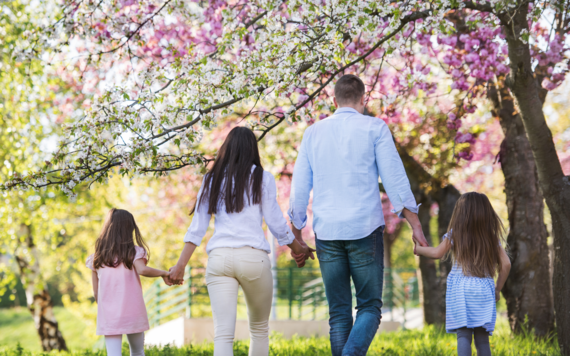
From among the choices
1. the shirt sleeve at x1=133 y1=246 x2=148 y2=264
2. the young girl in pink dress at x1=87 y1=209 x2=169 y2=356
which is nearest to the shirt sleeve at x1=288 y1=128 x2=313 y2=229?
the young girl in pink dress at x1=87 y1=209 x2=169 y2=356

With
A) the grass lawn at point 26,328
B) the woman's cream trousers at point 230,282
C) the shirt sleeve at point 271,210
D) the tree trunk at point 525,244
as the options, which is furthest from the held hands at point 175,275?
the grass lawn at point 26,328

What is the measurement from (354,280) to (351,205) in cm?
47

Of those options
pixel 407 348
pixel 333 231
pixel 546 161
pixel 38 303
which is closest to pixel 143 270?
pixel 333 231

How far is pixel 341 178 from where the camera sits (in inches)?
137

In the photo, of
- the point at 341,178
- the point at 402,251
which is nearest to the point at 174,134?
the point at 341,178

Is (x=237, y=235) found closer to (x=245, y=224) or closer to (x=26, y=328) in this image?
(x=245, y=224)

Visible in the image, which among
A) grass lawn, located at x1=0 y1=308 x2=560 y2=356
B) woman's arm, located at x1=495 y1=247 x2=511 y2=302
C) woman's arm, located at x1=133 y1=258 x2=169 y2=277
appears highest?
woman's arm, located at x1=133 y1=258 x2=169 y2=277

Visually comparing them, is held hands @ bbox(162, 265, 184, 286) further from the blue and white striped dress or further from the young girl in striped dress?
the blue and white striped dress

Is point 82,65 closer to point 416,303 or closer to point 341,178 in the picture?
point 341,178

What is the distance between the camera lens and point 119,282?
13.8 ft

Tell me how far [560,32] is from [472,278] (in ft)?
11.9

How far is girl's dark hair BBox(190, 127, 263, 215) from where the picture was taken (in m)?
3.41

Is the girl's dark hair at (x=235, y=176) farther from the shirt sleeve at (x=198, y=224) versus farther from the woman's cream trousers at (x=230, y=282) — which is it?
the woman's cream trousers at (x=230, y=282)

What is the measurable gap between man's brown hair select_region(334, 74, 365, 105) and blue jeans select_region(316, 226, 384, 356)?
2.96 feet
